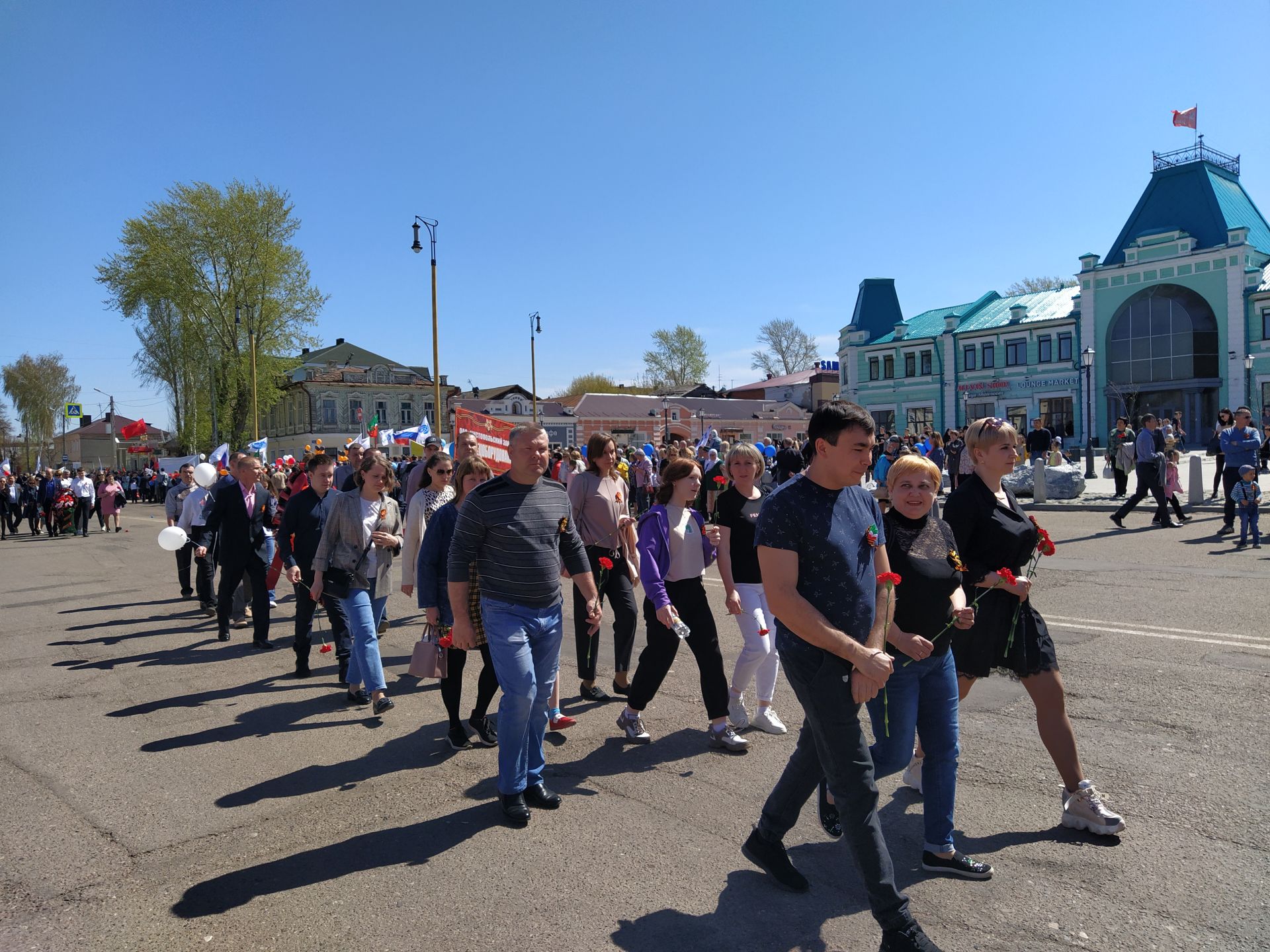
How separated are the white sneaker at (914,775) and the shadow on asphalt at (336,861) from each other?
207 centimetres

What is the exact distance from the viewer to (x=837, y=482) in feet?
10.0

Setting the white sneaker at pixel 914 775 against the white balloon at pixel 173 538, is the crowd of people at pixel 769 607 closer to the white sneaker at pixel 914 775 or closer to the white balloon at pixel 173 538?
A: the white sneaker at pixel 914 775

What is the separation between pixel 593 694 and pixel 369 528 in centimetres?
206

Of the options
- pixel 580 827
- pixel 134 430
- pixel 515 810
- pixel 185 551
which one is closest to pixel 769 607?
pixel 580 827

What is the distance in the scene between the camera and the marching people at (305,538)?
729cm

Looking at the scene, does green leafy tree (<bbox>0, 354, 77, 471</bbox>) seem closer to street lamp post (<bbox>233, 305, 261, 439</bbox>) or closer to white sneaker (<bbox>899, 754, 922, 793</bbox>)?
street lamp post (<bbox>233, 305, 261, 439</bbox>)

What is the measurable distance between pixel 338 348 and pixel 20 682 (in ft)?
252

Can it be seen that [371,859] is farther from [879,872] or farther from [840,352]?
[840,352]

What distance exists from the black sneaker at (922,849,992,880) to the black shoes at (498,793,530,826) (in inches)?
70.1

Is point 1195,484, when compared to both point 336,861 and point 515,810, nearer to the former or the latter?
point 515,810

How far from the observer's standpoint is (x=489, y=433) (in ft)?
54.3

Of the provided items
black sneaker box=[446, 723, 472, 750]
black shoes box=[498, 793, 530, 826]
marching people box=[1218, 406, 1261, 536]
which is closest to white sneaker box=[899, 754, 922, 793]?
black shoes box=[498, 793, 530, 826]

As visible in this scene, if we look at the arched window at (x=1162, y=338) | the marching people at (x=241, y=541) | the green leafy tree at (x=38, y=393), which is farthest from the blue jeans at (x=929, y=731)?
the green leafy tree at (x=38, y=393)

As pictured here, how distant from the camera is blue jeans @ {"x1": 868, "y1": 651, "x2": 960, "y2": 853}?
11.3 feet
